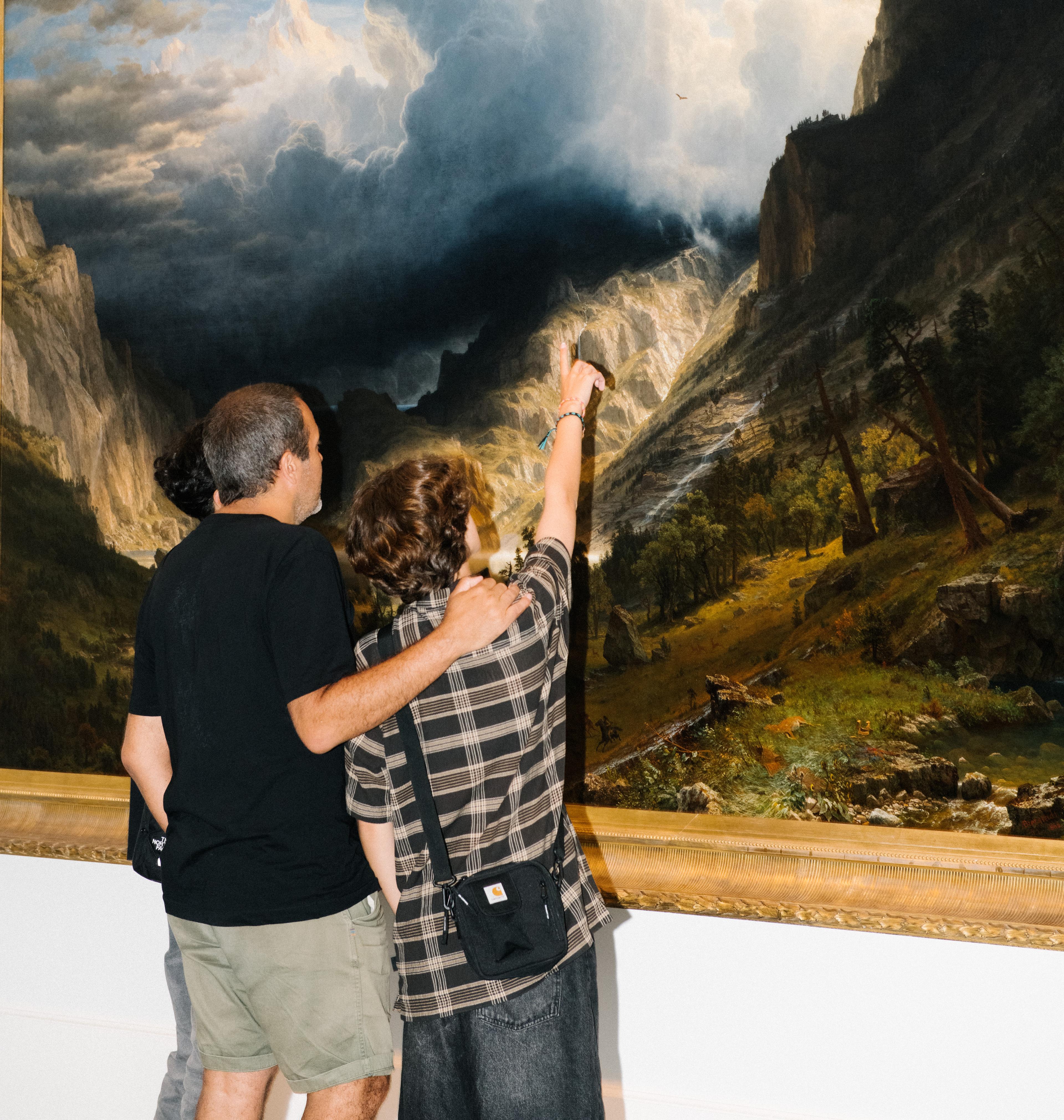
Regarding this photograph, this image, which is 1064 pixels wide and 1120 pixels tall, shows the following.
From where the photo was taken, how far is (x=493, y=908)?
1.53 meters

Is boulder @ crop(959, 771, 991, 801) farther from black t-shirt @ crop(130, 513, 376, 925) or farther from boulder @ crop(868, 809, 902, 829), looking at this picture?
black t-shirt @ crop(130, 513, 376, 925)

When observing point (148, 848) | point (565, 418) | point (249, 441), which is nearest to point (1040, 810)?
point (565, 418)

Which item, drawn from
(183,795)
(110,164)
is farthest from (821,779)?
(110,164)

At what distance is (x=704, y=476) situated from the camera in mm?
2244

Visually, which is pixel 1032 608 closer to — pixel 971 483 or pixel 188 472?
pixel 971 483

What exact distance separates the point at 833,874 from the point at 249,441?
5.30ft

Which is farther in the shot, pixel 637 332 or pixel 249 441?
pixel 637 332

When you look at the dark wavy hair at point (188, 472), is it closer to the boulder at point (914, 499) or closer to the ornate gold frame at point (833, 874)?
the ornate gold frame at point (833, 874)

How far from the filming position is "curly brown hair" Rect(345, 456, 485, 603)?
160 cm

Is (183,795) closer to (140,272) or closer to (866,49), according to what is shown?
(140,272)

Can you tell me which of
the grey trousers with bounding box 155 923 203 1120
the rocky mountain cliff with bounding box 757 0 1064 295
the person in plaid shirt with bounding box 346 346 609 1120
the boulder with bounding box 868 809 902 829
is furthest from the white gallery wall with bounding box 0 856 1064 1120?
the rocky mountain cliff with bounding box 757 0 1064 295

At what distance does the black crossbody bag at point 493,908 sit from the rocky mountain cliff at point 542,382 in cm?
101

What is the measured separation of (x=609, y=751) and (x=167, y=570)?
116cm

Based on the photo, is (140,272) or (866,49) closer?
(866,49)
